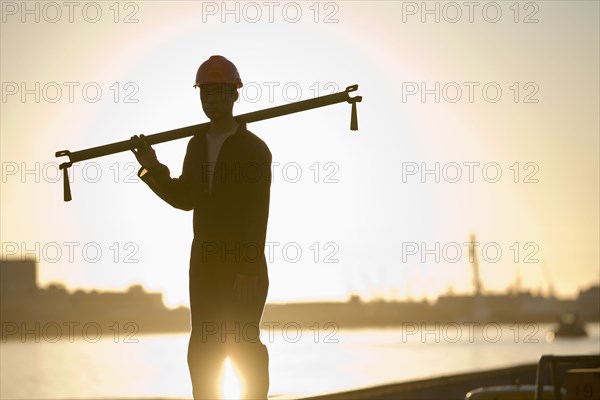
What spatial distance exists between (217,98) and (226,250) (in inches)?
42.3

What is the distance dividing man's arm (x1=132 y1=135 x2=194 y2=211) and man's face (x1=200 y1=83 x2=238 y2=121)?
37 cm

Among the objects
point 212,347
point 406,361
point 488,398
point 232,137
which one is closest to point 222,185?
point 232,137

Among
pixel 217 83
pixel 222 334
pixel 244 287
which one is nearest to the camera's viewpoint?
pixel 244 287

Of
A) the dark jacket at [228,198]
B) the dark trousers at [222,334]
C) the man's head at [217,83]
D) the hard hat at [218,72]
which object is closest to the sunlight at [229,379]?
the dark trousers at [222,334]

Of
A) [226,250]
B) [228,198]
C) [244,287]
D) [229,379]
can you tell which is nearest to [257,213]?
[228,198]

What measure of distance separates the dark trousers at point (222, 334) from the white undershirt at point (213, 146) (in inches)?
27.9

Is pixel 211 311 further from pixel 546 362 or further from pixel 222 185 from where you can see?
pixel 546 362

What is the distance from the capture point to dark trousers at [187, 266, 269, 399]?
9.43 m

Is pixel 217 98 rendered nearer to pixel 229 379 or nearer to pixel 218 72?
pixel 218 72

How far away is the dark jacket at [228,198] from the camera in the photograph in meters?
9.48

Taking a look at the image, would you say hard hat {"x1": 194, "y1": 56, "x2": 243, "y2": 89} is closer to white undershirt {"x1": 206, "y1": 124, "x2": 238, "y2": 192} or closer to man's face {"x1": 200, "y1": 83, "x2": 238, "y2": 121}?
man's face {"x1": 200, "y1": 83, "x2": 238, "y2": 121}

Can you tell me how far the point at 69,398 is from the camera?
414ft

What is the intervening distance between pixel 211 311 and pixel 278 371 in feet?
625

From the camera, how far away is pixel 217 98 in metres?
9.58
